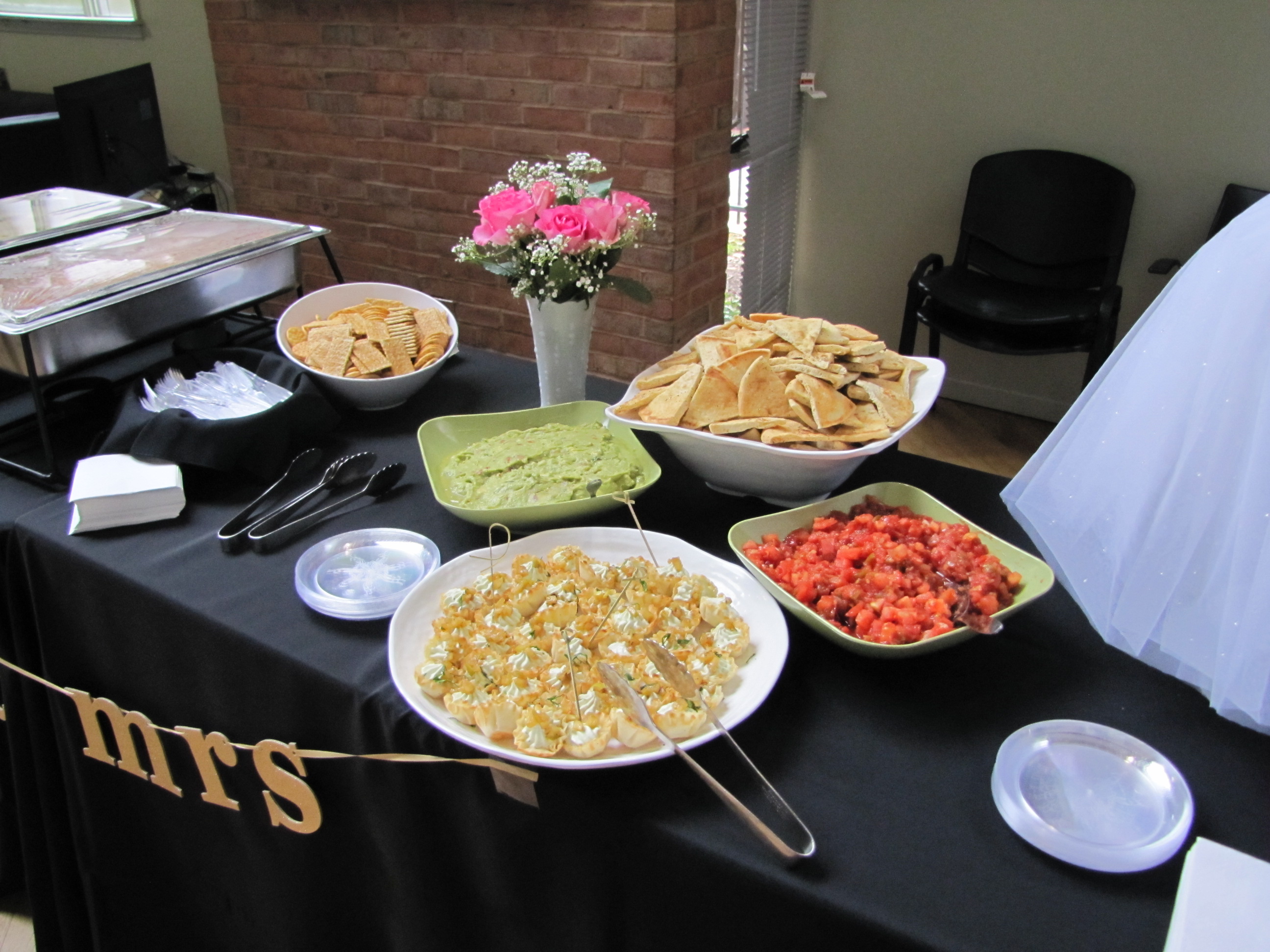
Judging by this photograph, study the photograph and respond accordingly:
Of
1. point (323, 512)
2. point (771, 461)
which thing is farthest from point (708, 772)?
point (323, 512)

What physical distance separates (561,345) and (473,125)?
1529 millimetres

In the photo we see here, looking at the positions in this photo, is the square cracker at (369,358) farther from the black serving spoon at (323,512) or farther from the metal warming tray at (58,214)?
the metal warming tray at (58,214)

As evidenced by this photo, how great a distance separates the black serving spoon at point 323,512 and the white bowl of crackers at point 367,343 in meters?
0.19

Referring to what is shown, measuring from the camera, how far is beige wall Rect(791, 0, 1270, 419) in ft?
7.84

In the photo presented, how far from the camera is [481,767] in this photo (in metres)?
0.77

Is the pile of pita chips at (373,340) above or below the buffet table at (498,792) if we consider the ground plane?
above

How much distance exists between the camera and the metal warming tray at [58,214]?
4.45 ft

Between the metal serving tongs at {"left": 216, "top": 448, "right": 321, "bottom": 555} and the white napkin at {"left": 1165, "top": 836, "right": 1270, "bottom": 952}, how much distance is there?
35.6 inches

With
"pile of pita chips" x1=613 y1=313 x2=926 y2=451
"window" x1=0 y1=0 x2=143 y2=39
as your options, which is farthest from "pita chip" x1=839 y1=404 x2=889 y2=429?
"window" x1=0 y1=0 x2=143 y2=39

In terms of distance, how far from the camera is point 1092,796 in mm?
674

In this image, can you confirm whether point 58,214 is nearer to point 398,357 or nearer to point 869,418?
point 398,357

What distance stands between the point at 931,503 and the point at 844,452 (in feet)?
0.34

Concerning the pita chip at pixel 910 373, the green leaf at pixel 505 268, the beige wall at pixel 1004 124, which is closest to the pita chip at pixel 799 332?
the pita chip at pixel 910 373

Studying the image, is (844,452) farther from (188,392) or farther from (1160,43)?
(1160,43)
